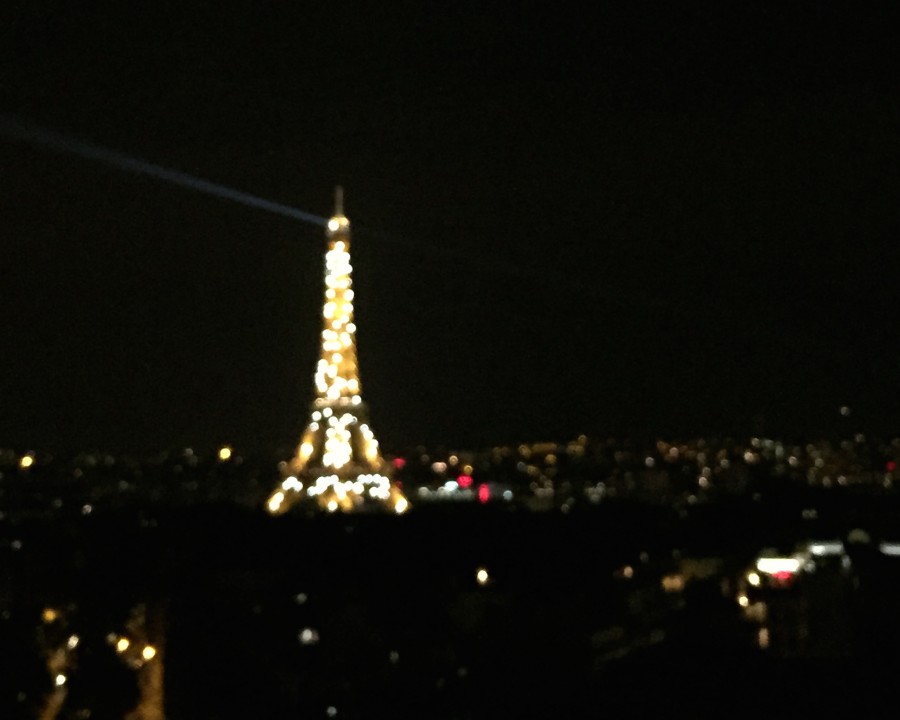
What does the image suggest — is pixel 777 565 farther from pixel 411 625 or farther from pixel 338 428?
pixel 338 428

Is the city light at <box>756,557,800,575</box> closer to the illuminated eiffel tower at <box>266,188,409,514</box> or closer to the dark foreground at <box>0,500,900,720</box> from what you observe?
the dark foreground at <box>0,500,900,720</box>

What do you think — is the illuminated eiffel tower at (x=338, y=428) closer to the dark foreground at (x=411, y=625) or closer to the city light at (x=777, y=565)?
the city light at (x=777, y=565)

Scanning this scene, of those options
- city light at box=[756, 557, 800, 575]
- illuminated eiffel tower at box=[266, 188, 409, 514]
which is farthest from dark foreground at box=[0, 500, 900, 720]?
illuminated eiffel tower at box=[266, 188, 409, 514]

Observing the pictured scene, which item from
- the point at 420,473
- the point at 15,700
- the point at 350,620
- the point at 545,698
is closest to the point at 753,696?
the point at 545,698

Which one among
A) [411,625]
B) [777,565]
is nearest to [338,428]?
[777,565]

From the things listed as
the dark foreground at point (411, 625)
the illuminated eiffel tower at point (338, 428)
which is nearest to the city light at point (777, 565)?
the dark foreground at point (411, 625)

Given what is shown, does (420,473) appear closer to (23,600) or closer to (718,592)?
(718,592)

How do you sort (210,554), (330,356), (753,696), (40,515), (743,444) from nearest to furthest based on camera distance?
1. (753,696)
2. (210,554)
3. (40,515)
4. (330,356)
5. (743,444)
